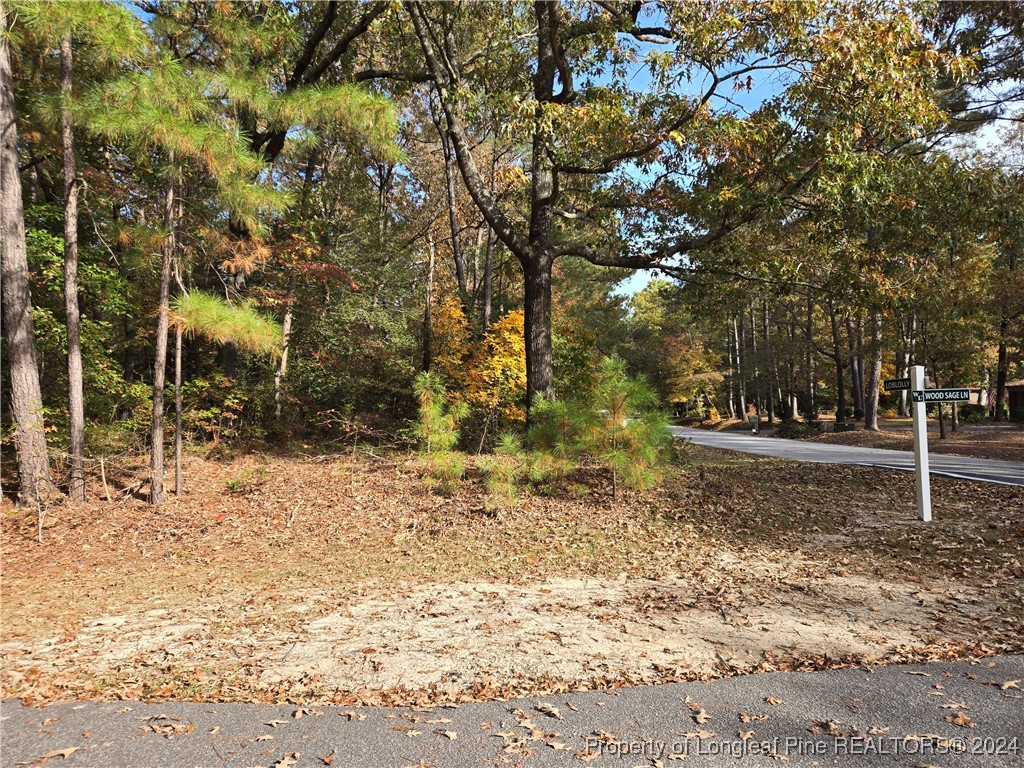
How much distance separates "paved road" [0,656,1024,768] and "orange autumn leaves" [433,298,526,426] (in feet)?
31.4

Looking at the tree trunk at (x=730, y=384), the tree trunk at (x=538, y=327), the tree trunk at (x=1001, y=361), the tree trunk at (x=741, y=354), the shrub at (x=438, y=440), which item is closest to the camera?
the shrub at (x=438, y=440)

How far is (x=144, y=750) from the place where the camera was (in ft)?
8.90

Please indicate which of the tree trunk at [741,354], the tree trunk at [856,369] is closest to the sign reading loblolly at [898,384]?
the tree trunk at [856,369]

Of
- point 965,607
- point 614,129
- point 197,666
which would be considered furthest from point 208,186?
point 965,607

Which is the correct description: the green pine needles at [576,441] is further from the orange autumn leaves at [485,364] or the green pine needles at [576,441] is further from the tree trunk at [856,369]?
the tree trunk at [856,369]

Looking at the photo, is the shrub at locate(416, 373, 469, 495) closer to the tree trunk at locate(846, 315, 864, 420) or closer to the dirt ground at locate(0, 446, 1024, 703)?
the dirt ground at locate(0, 446, 1024, 703)

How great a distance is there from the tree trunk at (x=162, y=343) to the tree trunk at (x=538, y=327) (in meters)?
5.58

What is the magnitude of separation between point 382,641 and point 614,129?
24.2 feet

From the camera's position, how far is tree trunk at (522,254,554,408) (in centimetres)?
1012

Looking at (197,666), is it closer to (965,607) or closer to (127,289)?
(965,607)

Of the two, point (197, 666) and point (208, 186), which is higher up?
point (208, 186)

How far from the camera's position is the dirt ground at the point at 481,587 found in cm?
353

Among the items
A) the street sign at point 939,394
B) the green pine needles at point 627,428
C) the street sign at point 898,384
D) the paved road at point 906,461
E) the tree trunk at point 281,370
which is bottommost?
the paved road at point 906,461

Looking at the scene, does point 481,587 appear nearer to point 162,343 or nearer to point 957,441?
point 162,343
